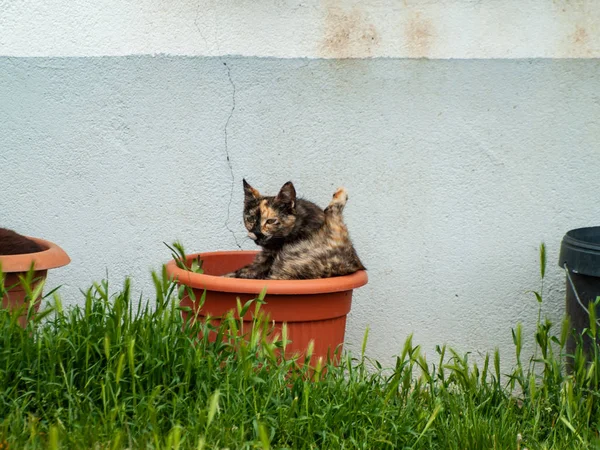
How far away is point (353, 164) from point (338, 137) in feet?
0.52

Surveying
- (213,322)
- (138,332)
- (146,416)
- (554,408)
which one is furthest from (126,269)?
(554,408)

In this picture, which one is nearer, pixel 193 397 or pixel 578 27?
pixel 193 397

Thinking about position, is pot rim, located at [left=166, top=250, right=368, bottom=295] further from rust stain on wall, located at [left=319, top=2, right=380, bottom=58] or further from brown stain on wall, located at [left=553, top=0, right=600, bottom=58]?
brown stain on wall, located at [left=553, top=0, right=600, bottom=58]

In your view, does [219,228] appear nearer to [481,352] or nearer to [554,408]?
[481,352]

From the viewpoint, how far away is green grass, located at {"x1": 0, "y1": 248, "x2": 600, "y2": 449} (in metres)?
3.10

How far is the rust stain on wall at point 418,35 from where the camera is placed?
4.49 m

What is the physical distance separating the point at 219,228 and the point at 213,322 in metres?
0.94

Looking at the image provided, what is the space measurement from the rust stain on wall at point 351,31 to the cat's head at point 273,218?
94cm

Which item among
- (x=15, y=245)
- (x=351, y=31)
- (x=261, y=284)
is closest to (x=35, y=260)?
(x=15, y=245)

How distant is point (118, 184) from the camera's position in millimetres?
4691

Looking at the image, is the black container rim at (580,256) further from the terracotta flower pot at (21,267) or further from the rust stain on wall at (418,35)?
the terracotta flower pot at (21,267)

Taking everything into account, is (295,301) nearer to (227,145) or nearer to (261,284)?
(261,284)

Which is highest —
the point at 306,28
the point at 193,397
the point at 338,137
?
the point at 306,28

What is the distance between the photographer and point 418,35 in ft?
14.8
